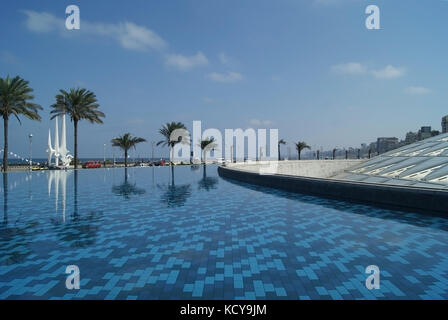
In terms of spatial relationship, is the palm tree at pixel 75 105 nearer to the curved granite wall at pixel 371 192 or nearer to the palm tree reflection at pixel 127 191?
the palm tree reflection at pixel 127 191

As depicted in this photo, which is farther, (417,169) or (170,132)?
(170,132)

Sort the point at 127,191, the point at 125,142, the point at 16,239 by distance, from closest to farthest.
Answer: the point at 16,239
the point at 127,191
the point at 125,142

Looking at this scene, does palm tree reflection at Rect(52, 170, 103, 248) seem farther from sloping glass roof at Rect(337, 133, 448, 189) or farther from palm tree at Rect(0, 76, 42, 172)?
palm tree at Rect(0, 76, 42, 172)

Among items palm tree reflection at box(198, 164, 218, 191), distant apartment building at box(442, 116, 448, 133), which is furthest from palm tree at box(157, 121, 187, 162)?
distant apartment building at box(442, 116, 448, 133)

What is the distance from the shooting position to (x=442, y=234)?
7121mm

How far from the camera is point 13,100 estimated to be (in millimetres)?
28281

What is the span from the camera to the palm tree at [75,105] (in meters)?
33.5

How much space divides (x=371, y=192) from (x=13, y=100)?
3334 centimetres

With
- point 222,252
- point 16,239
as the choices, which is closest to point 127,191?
point 16,239

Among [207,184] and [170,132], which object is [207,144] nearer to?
[170,132]

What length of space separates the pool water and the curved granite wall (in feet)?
1.72

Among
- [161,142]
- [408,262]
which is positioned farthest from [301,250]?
[161,142]
